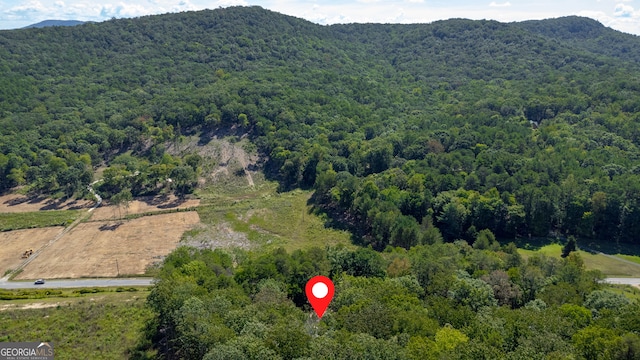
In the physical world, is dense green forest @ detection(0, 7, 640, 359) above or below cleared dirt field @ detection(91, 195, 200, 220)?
above

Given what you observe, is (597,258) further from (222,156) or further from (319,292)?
(222,156)

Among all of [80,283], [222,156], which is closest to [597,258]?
[80,283]

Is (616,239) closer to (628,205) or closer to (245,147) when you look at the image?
(628,205)

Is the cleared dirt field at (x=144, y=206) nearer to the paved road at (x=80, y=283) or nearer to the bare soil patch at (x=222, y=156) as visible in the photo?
the bare soil patch at (x=222, y=156)

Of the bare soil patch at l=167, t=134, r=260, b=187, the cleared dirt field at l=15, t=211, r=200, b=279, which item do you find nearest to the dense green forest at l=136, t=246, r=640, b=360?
the cleared dirt field at l=15, t=211, r=200, b=279

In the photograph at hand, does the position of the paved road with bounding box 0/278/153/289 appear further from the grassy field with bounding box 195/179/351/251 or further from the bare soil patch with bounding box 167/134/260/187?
the bare soil patch with bounding box 167/134/260/187

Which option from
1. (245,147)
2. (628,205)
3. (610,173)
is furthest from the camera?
(245,147)

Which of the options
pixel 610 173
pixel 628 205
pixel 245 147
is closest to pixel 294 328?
pixel 628 205
